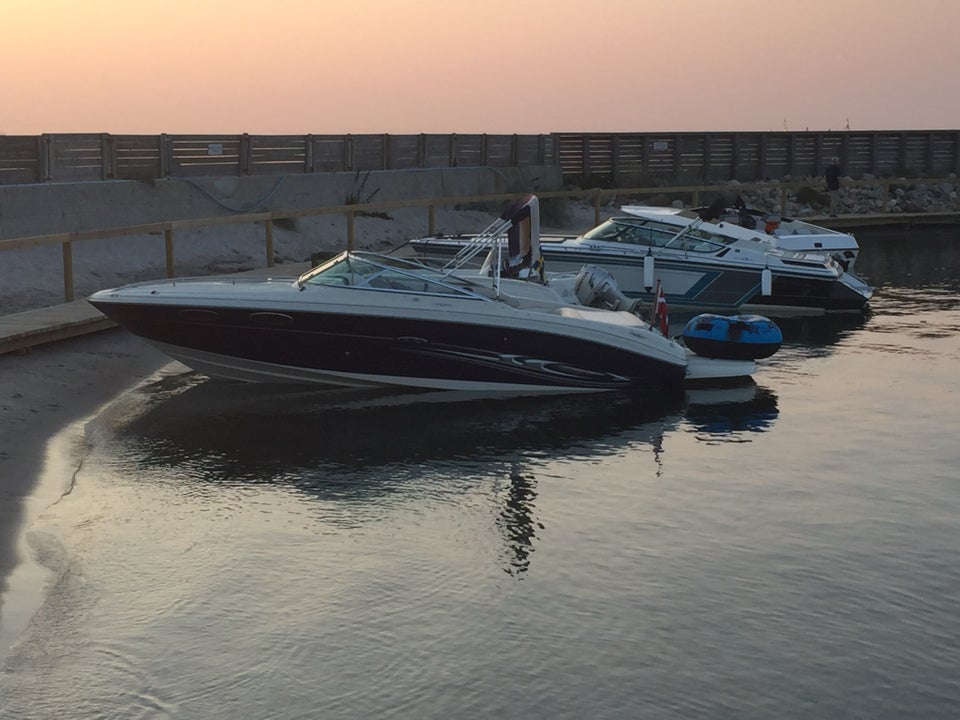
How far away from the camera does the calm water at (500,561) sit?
817 centimetres

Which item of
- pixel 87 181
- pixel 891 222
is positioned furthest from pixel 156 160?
pixel 891 222

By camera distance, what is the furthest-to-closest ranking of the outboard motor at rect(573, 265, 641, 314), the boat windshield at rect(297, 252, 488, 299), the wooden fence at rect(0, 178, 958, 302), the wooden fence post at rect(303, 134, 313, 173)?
the wooden fence post at rect(303, 134, 313, 173) < the wooden fence at rect(0, 178, 958, 302) < the outboard motor at rect(573, 265, 641, 314) < the boat windshield at rect(297, 252, 488, 299)

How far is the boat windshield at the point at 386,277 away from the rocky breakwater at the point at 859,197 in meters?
25.7

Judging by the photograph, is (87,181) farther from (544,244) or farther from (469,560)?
(469,560)

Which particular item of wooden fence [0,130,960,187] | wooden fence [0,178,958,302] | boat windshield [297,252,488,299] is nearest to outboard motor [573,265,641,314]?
boat windshield [297,252,488,299]

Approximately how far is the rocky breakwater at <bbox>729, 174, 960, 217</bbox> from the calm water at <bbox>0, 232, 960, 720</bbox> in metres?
27.3

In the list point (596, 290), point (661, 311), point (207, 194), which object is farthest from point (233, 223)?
point (661, 311)

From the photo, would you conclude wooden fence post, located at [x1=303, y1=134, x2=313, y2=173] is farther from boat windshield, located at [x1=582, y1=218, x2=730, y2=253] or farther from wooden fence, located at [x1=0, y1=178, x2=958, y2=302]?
boat windshield, located at [x1=582, y1=218, x2=730, y2=253]

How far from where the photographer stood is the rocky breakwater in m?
43.7

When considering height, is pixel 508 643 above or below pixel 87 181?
below

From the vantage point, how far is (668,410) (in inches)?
632

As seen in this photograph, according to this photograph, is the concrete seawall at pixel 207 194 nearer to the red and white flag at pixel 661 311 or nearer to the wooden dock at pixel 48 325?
the wooden dock at pixel 48 325

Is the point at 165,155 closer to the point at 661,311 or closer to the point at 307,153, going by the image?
the point at 307,153

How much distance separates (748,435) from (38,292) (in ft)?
40.9
